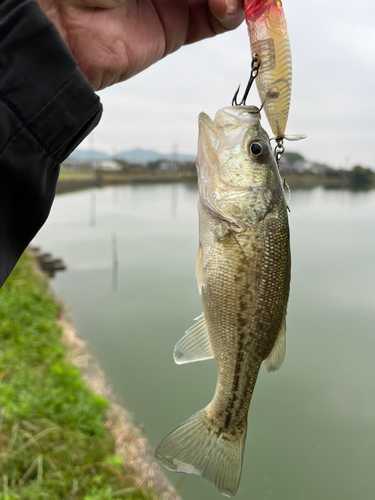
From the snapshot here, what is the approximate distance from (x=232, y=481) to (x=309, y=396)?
6194 millimetres

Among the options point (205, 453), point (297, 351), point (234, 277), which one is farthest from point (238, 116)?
point (297, 351)

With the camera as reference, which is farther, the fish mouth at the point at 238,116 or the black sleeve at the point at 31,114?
the fish mouth at the point at 238,116

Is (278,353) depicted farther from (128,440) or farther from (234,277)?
(128,440)

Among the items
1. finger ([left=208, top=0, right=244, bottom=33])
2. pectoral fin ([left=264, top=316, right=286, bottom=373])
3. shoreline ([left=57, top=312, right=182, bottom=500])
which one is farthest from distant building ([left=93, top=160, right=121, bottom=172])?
pectoral fin ([left=264, top=316, right=286, bottom=373])

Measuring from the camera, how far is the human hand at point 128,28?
61.9 inches

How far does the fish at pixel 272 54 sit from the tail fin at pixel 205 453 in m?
1.23

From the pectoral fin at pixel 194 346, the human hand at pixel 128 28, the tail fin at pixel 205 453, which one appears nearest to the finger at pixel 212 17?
the human hand at pixel 128 28

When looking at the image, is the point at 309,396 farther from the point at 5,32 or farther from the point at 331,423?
the point at 5,32

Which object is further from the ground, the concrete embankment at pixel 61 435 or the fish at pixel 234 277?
the fish at pixel 234 277

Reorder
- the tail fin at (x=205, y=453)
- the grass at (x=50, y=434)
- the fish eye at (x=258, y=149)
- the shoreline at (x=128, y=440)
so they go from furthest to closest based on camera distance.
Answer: the shoreline at (x=128, y=440) < the grass at (x=50, y=434) < the fish eye at (x=258, y=149) < the tail fin at (x=205, y=453)

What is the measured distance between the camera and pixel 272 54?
4.54ft

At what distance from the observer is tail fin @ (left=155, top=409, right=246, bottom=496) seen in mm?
1248

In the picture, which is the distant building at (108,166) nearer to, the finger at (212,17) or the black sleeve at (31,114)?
the finger at (212,17)

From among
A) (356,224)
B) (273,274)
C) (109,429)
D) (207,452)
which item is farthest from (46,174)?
(356,224)
